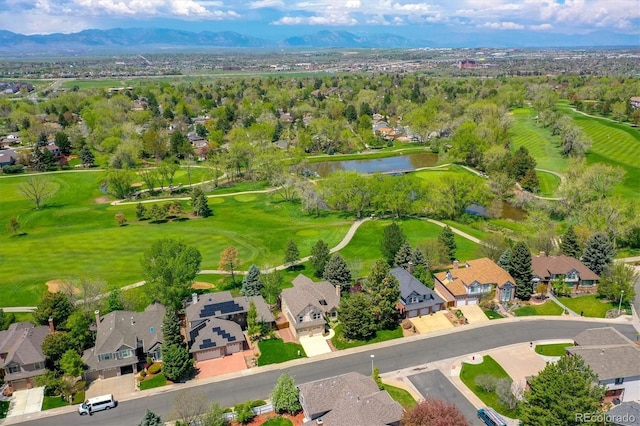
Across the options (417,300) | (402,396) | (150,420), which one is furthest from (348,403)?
(417,300)

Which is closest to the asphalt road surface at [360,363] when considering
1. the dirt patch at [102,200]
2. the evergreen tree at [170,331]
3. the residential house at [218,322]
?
the evergreen tree at [170,331]

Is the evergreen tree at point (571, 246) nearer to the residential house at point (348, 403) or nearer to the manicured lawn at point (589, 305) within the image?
the manicured lawn at point (589, 305)

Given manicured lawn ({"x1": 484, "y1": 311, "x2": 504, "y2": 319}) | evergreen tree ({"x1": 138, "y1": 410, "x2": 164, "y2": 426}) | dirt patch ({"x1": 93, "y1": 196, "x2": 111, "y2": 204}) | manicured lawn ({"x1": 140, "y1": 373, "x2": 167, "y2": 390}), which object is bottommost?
manicured lawn ({"x1": 140, "y1": 373, "x2": 167, "y2": 390})

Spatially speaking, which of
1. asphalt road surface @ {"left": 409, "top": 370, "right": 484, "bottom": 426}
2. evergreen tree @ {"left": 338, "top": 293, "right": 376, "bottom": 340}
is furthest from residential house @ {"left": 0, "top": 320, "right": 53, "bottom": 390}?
asphalt road surface @ {"left": 409, "top": 370, "right": 484, "bottom": 426}

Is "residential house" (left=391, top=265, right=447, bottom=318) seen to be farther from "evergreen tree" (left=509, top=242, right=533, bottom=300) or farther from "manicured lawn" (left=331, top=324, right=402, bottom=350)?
"evergreen tree" (left=509, top=242, right=533, bottom=300)

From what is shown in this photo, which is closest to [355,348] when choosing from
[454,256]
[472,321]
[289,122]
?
[472,321]

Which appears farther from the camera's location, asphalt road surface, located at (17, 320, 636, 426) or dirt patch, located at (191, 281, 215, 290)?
dirt patch, located at (191, 281, 215, 290)

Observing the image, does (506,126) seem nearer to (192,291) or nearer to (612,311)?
(612,311)
